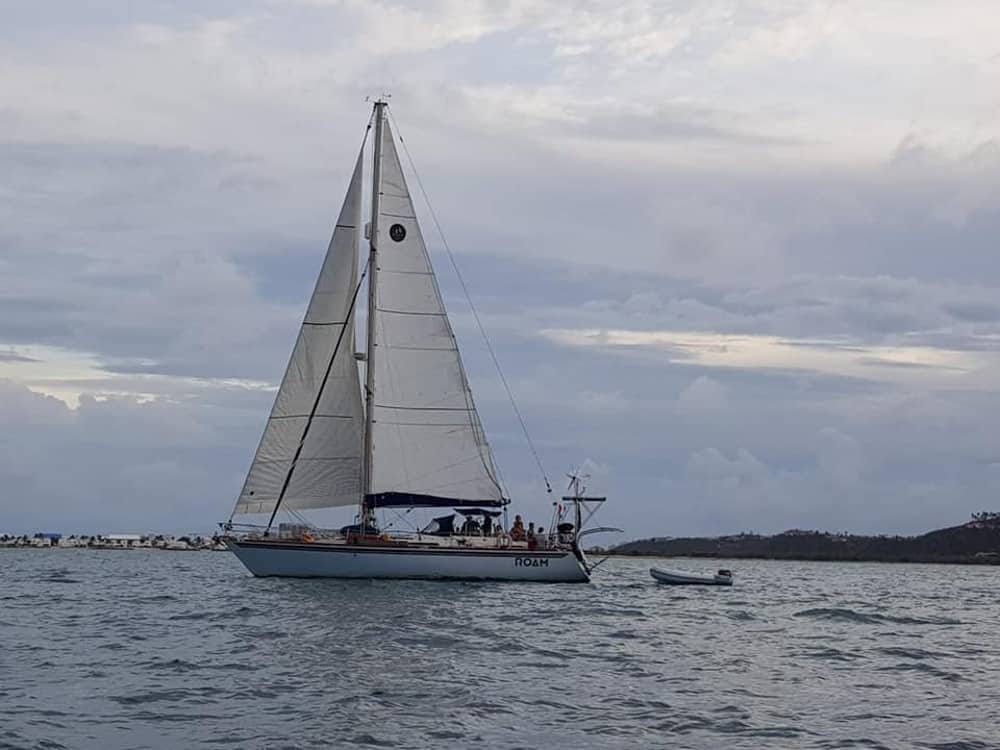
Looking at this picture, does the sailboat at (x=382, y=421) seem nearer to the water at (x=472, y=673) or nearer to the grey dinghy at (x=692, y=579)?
the water at (x=472, y=673)

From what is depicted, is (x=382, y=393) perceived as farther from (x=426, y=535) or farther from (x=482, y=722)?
(x=482, y=722)

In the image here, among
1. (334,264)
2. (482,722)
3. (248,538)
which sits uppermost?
(334,264)

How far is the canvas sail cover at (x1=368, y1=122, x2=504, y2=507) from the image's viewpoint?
57.3 metres

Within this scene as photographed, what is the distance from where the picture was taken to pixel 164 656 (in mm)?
31172

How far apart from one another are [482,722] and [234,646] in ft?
38.3

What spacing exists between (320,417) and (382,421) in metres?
2.61

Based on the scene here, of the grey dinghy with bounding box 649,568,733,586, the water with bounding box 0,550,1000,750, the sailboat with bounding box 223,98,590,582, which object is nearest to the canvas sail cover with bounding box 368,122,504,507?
the sailboat with bounding box 223,98,590,582

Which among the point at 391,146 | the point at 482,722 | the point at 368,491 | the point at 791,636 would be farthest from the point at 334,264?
the point at 482,722

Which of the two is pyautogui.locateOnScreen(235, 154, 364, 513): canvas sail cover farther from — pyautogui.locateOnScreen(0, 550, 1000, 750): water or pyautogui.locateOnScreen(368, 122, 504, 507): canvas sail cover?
pyautogui.locateOnScreen(0, 550, 1000, 750): water

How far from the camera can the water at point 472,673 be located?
73.2 ft

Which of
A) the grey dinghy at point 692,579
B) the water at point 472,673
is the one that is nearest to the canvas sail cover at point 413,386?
the water at point 472,673

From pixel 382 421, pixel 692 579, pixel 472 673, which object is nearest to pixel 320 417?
pixel 382 421

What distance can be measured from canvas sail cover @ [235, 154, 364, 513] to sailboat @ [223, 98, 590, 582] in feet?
0.14

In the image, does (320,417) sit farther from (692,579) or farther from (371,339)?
(692,579)
